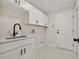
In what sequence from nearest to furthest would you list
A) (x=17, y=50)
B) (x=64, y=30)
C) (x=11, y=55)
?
(x=11, y=55)
(x=17, y=50)
(x=64, y=30)

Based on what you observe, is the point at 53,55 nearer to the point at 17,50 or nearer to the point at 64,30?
the point at 64,30

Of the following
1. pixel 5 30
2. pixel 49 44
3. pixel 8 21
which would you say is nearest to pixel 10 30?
pixel 5 30

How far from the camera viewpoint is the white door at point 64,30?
3335mm

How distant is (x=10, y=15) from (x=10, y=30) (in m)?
0.48

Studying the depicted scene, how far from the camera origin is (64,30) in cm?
354

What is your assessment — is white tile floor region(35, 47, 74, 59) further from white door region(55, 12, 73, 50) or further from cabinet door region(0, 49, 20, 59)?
cabinet door region(0, 49, 20, 59)

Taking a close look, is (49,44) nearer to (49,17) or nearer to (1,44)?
(49,17)

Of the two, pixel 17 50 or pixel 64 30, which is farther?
pixel 64 30

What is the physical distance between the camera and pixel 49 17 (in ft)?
14.2

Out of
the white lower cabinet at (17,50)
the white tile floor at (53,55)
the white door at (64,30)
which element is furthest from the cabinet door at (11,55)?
the white door at (64,30)

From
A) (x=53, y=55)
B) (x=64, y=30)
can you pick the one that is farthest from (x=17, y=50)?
(x=64, y=30)

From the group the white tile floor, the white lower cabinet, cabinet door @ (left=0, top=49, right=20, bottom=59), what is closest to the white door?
the white tile floor

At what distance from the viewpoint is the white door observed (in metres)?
3.33

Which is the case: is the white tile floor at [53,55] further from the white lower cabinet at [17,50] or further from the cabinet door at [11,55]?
the cabinet door at [11,55]
